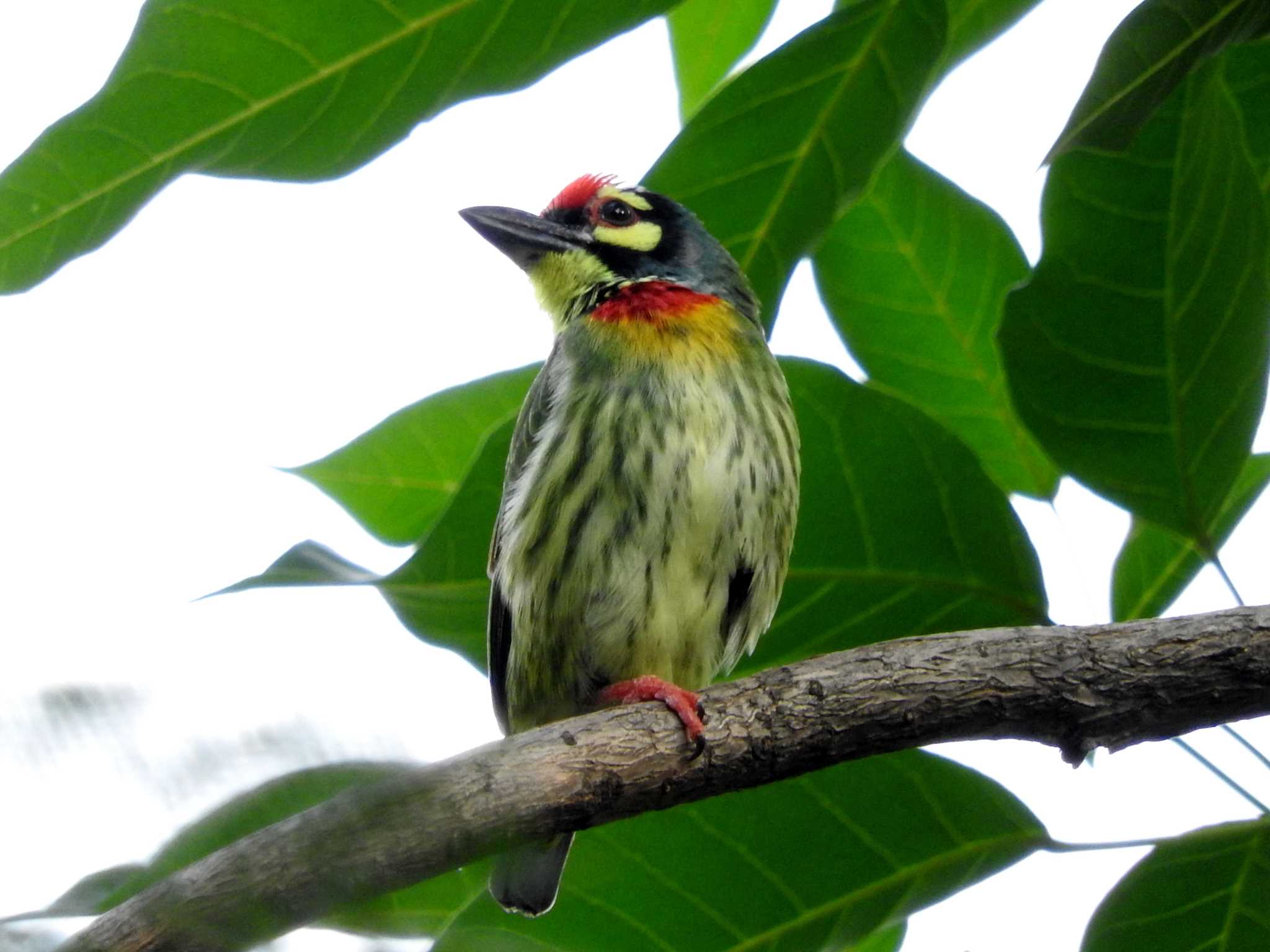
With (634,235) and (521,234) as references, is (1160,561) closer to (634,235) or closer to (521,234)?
(634,235)

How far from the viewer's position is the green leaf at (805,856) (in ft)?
6.77

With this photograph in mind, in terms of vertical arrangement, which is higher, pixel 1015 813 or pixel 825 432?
pixel 825 432

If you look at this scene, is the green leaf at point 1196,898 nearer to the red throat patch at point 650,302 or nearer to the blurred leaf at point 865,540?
the blurred leaf at point 865,540

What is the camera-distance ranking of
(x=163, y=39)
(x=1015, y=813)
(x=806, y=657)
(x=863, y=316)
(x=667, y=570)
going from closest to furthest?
(x=163, y=39) < (x=1015, y=813) < (x=806, y=657) < (x=863, y=316) < (x=667, y=570)

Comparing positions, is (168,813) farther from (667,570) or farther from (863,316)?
(667,570)

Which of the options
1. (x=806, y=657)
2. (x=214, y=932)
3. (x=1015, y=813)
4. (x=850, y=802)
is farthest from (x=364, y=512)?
(x=214, y=932)

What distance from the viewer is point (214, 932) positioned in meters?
0.48

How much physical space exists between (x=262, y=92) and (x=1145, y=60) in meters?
1.23

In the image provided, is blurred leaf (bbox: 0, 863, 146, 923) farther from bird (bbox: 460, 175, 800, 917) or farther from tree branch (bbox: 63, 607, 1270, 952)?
bird (bbox: 460, 175, 800, 917)

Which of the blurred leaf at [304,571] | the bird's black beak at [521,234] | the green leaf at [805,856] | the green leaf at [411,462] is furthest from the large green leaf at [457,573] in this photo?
the bird's black beak at [521,234]

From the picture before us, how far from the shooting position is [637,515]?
9.30 ft

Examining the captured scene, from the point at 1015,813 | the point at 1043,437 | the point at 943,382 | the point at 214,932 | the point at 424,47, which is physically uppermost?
the point at 424,47

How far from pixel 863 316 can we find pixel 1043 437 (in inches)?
19.7

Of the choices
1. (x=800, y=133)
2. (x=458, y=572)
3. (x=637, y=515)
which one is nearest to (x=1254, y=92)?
(x=800, y=133)
